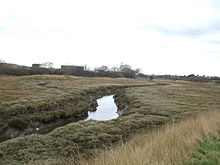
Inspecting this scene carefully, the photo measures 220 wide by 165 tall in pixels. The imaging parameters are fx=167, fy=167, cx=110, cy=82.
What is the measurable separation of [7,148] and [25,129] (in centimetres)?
644

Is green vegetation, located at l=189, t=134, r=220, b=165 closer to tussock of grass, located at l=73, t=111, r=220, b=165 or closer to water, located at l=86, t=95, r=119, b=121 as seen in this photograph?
tussock of grass, located at l=73, t=111, r=220, b=165

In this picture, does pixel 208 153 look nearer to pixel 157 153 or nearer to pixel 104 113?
pixel 157 153

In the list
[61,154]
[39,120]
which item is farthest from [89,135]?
[39,120]

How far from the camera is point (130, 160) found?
5.52m

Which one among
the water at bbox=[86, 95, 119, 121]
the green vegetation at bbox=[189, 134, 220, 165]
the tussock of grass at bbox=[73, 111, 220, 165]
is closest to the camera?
the tussock of grass at bbox=[73, 111, 220, 165]

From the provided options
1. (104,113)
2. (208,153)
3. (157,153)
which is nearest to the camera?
(157,153)

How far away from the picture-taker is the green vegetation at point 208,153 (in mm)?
5789

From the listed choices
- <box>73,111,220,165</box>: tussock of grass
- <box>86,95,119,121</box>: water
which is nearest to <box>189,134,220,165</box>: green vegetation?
<box>73,111,220,165</box>: tussock of grass

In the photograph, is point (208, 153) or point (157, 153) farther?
point (208, 153)

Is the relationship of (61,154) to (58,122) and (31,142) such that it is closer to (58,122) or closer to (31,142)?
(31,142)

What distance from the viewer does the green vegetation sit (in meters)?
5.79

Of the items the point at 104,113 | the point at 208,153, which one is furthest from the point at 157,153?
the point at 104,113

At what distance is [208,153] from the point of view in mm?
6582

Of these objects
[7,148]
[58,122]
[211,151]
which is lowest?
[58,122]
